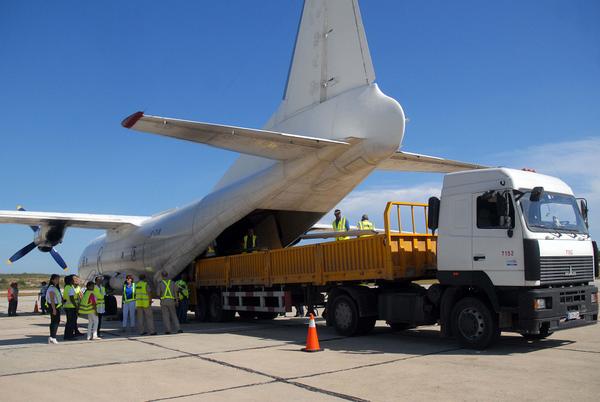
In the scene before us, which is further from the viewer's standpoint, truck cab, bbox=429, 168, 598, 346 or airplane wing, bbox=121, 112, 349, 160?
airplane wing, bbox=121, 112, 349, 160

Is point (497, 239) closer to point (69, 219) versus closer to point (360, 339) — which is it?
point (360, 339)

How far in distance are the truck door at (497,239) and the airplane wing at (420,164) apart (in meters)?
4.44

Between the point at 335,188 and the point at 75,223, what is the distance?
43.9ft

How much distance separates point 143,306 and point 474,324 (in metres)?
8.82

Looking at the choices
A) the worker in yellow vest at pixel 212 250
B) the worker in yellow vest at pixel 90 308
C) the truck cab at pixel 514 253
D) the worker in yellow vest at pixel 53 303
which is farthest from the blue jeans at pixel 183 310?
the truck cab at pixel 514 253

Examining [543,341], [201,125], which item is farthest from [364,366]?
[201,125]

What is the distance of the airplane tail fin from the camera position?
41.7ft

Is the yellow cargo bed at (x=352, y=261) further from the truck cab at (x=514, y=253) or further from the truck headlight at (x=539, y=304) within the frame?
the truck headlight at (x=539, y=304)

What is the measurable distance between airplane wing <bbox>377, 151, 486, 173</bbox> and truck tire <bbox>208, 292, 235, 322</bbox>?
693 cm

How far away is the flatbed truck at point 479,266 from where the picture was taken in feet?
30.0

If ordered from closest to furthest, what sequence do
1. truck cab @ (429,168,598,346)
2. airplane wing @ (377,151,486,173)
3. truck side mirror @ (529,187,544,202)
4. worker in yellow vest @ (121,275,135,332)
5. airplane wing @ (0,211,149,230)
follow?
truck cab @ (429,168,598,346), truck side mirror @ (529,187,544,202), airplane wing @ (377,151,486,173), worker in yellow vest @ (121,275,135,332), airplane wing @ (0,211,149,230)

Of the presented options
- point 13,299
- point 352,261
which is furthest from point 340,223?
point 13,299

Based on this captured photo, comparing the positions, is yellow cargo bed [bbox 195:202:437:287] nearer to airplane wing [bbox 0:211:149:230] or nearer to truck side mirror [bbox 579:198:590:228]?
truck side mirror [bbox 579:198:590:228]

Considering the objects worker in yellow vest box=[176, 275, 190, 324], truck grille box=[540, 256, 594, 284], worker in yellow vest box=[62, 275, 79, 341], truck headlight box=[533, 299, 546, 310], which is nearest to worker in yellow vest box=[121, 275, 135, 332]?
worker in yellow vest box=[176, 275, 190, 324]
